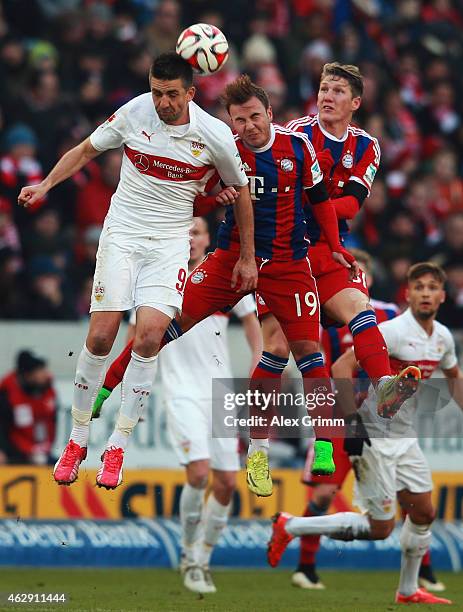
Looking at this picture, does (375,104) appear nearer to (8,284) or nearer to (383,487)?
(8,284)

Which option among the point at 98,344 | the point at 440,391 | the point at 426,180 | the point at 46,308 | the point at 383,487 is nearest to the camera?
the point at 98,344

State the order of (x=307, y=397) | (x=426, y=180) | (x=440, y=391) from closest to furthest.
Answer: (x=307, y=397)
(x=440, y=391)
(x=426, y=180)

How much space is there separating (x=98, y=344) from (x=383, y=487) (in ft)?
10.0

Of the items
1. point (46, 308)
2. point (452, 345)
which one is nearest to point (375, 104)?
point (46, 308)

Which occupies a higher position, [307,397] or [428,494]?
[307,397]

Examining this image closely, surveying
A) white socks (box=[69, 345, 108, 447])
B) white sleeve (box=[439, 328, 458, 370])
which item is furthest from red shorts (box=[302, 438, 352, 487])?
white socks (box=[69, 345, 108, 447])

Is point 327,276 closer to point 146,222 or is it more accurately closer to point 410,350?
point 410,350

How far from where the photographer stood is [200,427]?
13.2 m

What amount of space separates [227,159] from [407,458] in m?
3.37

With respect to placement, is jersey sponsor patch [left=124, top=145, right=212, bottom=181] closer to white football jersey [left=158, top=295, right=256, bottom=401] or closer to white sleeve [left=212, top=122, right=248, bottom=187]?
white sleeve [left=212, top=122, right=248, bottom=187]

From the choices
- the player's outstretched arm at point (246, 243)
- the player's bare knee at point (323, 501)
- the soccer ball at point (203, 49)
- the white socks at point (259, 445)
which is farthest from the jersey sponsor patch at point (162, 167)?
the player's bare knee at point (323, 501)

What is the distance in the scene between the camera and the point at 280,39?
20.6m

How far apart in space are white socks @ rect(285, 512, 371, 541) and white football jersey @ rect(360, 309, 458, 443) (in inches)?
32.3

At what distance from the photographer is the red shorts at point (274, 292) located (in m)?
10.9
